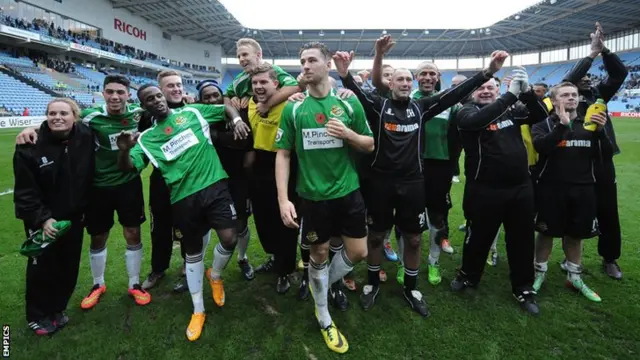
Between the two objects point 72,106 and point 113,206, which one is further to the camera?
point 113,206

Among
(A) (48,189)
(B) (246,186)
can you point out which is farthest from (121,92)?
(B) (246,186)

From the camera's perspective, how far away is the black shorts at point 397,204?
318 centimetres

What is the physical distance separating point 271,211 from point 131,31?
41.9 metres

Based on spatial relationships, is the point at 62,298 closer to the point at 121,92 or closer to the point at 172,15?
the point at 121,92

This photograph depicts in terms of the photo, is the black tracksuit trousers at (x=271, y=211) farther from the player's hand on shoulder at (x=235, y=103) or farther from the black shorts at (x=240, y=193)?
the player's hand on shoulder at (x=235, y=103)

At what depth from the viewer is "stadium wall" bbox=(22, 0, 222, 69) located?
30828 millimetres

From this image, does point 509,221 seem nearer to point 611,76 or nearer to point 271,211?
point 611,76

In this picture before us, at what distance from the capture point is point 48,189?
9.77 ft

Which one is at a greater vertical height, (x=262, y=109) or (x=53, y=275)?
(x=262, y=109)

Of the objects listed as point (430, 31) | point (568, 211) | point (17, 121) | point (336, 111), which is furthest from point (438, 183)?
point (430, 31)

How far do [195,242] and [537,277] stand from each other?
3.35 meters

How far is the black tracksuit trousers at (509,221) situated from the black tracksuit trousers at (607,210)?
1.11 meters

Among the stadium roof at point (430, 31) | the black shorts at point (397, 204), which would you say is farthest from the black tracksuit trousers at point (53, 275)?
the stadium roof at point (430, 31)

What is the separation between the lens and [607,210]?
3.84 metres
